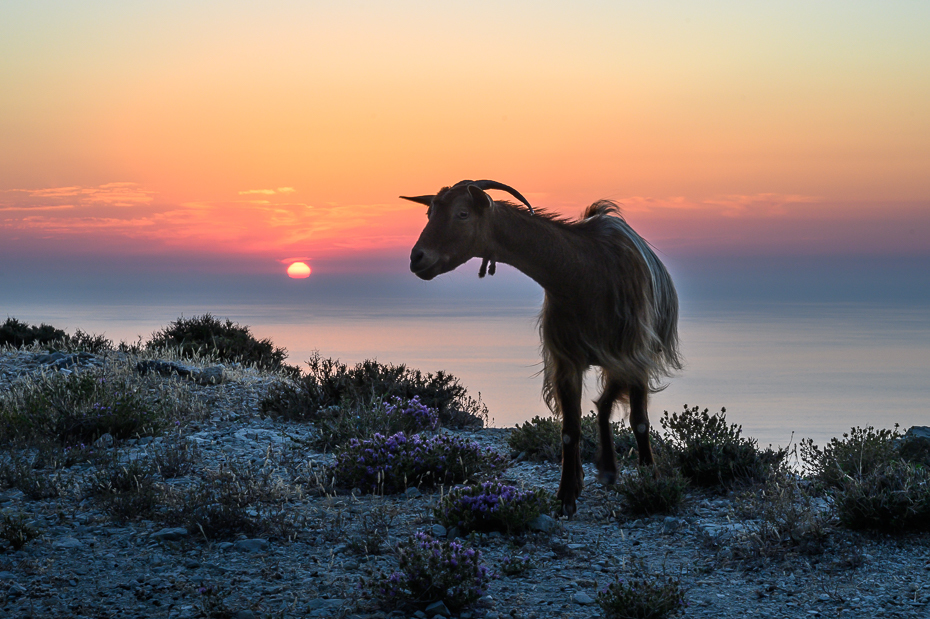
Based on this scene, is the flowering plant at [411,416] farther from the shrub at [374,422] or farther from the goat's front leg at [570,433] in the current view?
the goat's front leg at [570,433]

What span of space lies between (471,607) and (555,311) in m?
A: 2.77

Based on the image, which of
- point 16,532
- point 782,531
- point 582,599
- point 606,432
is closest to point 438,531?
point 582,599

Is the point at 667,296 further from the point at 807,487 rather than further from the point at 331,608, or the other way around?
the point at 331,608

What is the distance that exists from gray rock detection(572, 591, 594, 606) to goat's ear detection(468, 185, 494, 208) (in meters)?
2.93

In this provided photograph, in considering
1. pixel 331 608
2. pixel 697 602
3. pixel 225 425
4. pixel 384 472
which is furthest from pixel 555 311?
pixel 225 425

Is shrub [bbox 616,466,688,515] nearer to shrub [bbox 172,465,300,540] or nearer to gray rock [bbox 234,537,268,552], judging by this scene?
shrub [bbox 172,465,300,540]

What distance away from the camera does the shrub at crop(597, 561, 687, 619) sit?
443cm

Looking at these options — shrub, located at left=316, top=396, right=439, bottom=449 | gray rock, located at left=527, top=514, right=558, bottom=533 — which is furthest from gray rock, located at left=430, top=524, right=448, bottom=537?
shrub, located at left=316, top=396, right=439, bottom=449

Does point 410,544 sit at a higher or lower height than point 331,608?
higher

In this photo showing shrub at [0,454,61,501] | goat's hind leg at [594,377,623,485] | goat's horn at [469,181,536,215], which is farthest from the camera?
goat's hind leg at [594,377,623,485]

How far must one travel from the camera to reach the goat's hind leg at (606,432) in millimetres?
7293

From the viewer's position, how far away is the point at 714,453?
7301mm

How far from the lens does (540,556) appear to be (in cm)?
554

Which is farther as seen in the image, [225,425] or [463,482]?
[225,425]
